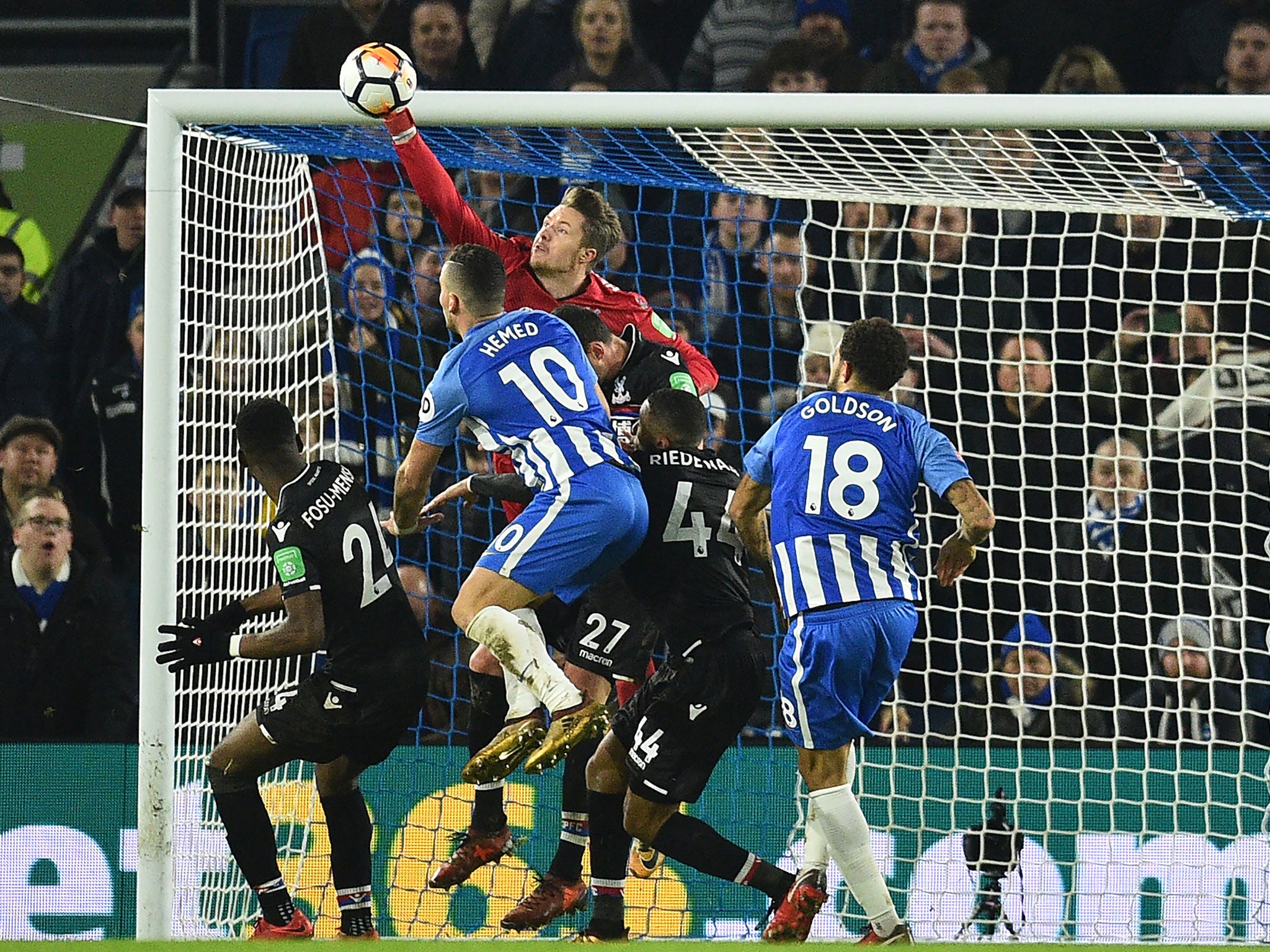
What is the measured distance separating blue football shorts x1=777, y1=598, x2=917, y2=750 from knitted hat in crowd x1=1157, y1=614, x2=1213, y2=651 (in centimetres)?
254

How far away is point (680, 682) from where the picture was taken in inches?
229

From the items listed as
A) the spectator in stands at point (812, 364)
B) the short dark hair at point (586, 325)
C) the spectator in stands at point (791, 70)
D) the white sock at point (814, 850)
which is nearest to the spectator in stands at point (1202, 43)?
the spectator in stands at point (791, 70)

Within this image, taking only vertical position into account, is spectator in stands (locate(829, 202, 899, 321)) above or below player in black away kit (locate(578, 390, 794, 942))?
above

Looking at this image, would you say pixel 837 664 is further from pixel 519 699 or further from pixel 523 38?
pixel 523 38

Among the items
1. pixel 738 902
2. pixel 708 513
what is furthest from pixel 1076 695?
pixel 708 513

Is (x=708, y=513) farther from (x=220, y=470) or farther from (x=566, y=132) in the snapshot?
(x=220, y=470)

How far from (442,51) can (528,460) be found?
454cm

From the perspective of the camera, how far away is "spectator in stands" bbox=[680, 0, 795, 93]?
30.9 feet

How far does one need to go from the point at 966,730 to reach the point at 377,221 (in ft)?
12.0

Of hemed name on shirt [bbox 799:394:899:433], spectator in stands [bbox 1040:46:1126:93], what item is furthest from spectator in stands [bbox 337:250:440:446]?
spectator in stands [bbox 1040:46:1126:93]

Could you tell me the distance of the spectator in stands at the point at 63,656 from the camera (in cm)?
793

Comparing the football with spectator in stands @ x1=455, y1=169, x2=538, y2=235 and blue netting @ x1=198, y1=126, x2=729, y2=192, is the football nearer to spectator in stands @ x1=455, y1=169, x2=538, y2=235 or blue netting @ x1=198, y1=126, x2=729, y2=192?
blue netting @ x1=198, y1=126, x2=729, y2=192

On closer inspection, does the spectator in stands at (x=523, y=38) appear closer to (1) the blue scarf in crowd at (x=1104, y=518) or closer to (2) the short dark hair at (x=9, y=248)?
(2) the short dark hair at (x=9, y=248)

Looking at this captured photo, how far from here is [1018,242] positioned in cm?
877
